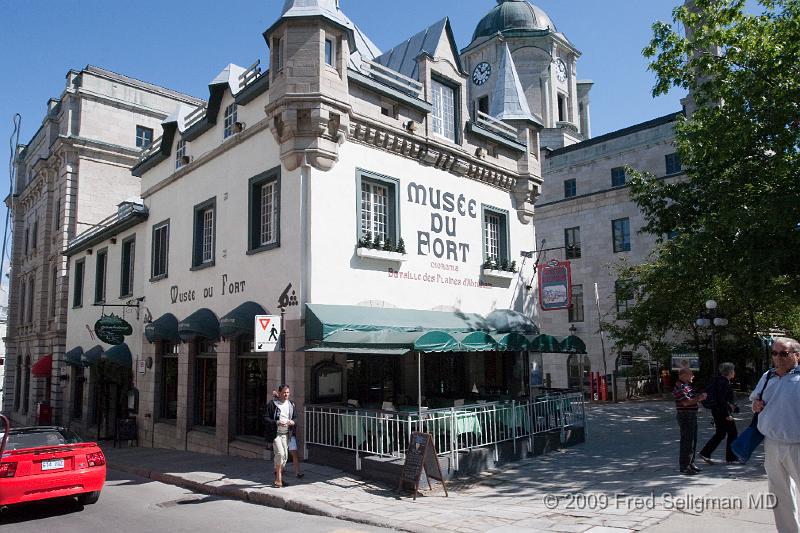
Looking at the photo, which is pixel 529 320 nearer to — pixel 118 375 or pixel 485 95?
pixel 118 375

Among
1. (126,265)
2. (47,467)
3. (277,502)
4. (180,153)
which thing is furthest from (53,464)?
(126,265)

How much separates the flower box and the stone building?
20.8m

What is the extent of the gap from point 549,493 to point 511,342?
141 inches

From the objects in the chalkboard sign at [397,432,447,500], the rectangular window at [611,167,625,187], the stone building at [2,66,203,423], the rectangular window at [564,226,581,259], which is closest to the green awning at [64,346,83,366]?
the stone building at [2,66,203,423]

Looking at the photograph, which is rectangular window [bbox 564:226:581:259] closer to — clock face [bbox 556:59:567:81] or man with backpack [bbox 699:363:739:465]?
clock face [bbox 556:59:567:81]

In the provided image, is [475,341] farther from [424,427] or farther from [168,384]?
[168,384]

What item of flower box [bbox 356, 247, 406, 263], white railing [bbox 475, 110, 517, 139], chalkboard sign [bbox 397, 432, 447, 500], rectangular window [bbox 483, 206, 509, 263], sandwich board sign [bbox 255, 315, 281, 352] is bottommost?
chalkboard sign [bbox 397, 432, 447, 500]

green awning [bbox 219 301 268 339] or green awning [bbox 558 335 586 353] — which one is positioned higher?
green awning [bbox 219 301 268 339]

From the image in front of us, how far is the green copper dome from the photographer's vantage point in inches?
2108

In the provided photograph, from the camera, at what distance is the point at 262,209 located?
15109 mm

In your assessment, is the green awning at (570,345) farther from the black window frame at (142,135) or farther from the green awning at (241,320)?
the black window frame at (142,135)

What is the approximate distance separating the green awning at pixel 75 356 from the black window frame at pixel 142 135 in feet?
40.3

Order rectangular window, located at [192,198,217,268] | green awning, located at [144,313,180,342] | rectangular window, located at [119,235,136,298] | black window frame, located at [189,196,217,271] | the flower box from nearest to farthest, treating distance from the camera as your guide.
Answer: the flower box
black window frame, located at [189,196,217,271]
rectangular window, located at [192,198,217,268]
green awning, located at [144,313,180,342]
rectangular window, located at [119,235,136,298]

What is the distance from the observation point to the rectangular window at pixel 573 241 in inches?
1502
